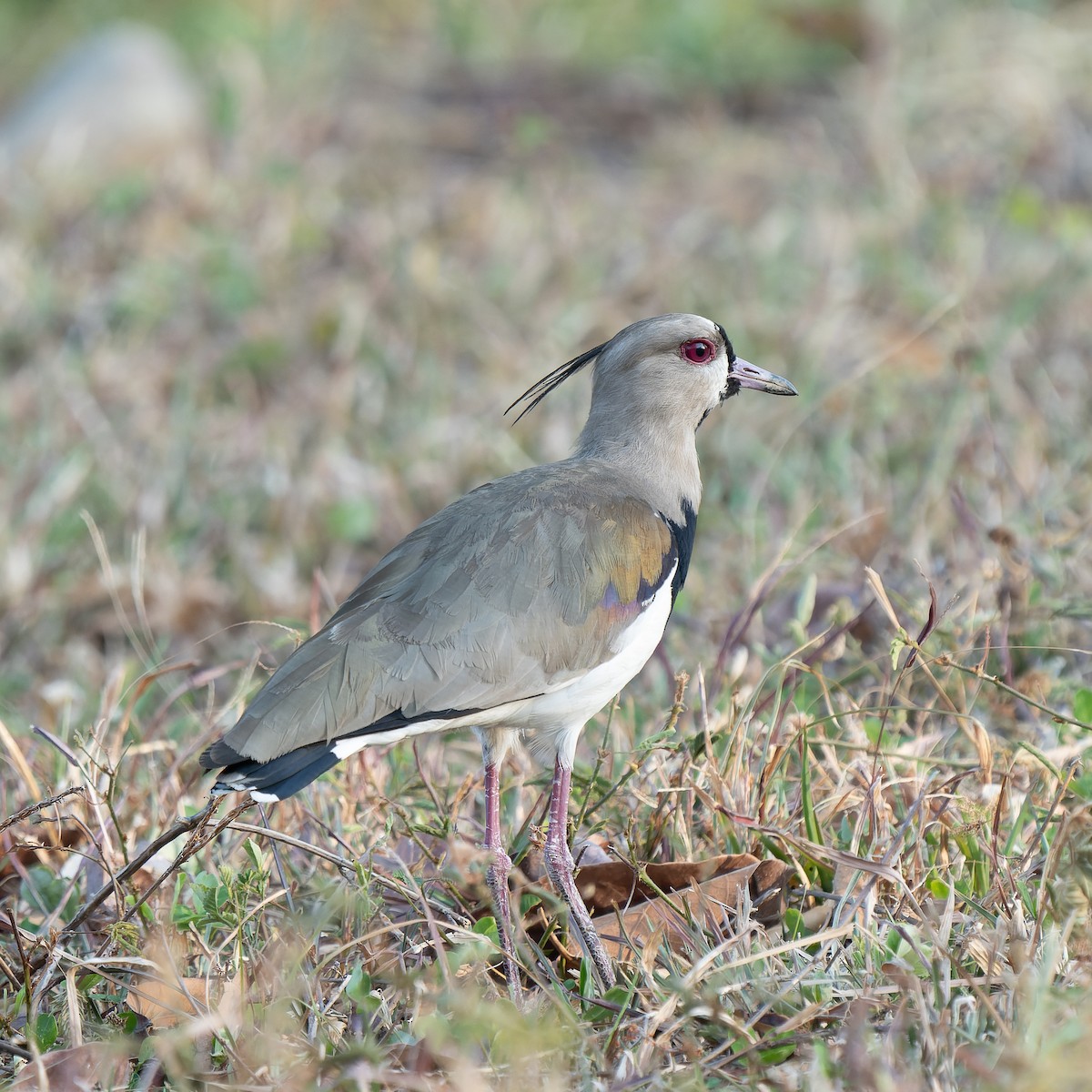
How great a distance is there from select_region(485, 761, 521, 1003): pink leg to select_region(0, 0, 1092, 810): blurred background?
74 cm

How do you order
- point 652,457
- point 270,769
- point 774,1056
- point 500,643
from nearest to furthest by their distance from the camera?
point 774,1056 → point 270,769 → point 500,643 → point 652,457

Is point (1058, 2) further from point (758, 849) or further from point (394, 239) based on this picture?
point (758, 849)

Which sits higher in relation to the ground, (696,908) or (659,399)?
(659,399)

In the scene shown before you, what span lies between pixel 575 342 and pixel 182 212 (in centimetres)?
219

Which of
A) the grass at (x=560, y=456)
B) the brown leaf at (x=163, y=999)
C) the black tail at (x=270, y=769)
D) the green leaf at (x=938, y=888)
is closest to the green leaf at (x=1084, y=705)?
the grass at (x=560, y=456)

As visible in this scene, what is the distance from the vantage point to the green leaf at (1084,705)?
3225 mm

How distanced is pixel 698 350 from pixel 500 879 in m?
1.43

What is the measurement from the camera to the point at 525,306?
246 inches

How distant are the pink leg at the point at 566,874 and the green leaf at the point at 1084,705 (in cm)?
112

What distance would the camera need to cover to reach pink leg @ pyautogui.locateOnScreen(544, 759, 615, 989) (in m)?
2.72

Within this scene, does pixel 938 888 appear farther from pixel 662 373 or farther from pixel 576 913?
pixel 662 373

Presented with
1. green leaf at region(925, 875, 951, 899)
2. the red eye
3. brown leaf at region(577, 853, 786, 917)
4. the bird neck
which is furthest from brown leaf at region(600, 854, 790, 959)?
the red eye

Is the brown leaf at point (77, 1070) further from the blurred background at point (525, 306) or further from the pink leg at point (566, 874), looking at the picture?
the blurred background at point (525, 306)

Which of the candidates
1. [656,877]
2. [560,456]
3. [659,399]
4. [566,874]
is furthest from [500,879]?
[560,456]
